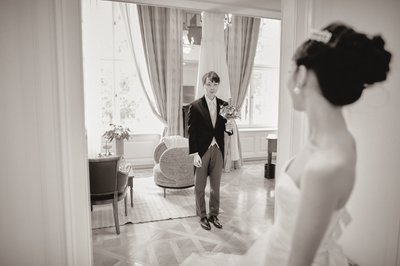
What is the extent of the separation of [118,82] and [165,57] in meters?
1.30

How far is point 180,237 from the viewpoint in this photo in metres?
3.60

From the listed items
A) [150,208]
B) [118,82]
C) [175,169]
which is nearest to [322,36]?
[175,169]

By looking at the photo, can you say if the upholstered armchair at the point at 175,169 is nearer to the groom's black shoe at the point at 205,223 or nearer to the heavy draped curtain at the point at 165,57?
the groom's black shoe at the point at 205,223

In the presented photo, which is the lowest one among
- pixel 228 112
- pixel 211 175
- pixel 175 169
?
pixel 175 169

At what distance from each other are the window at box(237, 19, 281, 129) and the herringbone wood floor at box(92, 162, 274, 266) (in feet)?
13.5

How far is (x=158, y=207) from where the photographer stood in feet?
15.2

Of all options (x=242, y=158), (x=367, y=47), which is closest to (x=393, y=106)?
(x=367, y=47)

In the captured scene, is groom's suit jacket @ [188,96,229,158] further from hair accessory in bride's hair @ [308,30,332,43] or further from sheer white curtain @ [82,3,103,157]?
sheer white curtain @ [82,3,103,157]

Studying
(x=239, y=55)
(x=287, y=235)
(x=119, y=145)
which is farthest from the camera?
(x=239, y=55)

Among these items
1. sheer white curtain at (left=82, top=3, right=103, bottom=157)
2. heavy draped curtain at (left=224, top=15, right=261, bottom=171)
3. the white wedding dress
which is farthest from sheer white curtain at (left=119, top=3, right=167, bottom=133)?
the white wedding dress

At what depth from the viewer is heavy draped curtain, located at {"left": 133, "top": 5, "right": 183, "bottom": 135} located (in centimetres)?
675

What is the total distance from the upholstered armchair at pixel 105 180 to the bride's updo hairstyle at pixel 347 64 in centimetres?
291

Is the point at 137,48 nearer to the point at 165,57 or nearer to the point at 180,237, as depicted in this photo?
the point at 165,57

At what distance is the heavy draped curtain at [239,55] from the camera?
24.1ft
